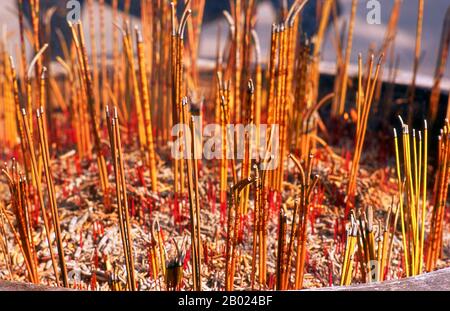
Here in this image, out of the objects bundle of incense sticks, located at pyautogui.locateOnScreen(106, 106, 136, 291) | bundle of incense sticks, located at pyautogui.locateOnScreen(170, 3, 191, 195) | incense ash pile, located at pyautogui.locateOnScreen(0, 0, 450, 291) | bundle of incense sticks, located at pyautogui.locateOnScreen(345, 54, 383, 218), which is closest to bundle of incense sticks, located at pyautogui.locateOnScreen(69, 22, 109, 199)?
incense ash pile, located at pyautogui.locateOnScreen(0, 0, 450, 291)

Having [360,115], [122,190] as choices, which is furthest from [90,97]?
[360,115]

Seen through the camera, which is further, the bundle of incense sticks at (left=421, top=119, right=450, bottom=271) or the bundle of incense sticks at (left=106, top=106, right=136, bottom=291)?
the bundle of incense sticks at (left=421, top=119, right=450, bottom=271)

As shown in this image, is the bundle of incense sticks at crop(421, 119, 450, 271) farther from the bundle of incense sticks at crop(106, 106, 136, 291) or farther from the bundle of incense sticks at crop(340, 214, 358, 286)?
the bundle of incense sticks at crop(106, 106, 136, 291)

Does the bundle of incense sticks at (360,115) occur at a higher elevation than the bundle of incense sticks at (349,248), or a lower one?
higher

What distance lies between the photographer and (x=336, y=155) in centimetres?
171

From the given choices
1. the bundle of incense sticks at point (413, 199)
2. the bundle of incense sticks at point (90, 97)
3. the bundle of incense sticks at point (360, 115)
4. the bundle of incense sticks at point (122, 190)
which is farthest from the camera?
the bundle of incense sticks at point (90, 97)

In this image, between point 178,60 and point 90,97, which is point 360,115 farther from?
point 90,97

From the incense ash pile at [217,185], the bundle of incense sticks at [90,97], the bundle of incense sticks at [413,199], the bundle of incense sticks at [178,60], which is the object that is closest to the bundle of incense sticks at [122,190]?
the incense ash pile at [217,185]

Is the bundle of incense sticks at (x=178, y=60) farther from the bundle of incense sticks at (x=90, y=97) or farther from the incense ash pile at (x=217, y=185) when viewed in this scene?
the bundle of incense sticks at (x=90, y=97)

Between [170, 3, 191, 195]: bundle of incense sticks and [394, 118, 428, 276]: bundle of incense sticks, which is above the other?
[170, 3, 191, 195]: bundle of incense sticks

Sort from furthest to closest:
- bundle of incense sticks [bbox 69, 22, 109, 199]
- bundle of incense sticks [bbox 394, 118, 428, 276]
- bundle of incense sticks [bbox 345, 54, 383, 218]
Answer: bundle of incense sticks [bbox 69, 22, 109, 199], bundle of incense sticks [bbox 345, 54, 383, 218], bundle of incense sticks [bbox 394, 118, 428, 276]

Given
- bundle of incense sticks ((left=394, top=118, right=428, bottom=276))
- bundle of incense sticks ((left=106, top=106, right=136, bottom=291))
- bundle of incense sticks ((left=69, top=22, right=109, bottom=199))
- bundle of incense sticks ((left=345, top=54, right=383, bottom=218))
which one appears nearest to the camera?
bundle of incense sticks ((left=106, top=106, right=136, bottom=291))
